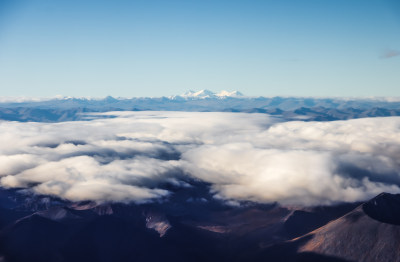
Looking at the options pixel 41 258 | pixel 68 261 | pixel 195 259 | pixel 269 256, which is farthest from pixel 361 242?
pixel 41 258

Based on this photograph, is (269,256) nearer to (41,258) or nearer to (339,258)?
(339,258)

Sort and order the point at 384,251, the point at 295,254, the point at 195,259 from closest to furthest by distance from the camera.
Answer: the point at 384,251, the point at 295,254, the point at 195,259

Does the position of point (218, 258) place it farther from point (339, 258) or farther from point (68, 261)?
point (68, 261)

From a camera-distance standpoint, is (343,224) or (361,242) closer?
(361,242)

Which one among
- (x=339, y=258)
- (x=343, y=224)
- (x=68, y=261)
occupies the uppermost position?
(x=343, y=224)

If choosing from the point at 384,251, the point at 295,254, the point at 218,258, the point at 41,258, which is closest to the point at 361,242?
the point at 384,251

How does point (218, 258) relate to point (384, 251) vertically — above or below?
below

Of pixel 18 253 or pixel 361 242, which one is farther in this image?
pixel 18 253

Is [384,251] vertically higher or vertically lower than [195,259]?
higher

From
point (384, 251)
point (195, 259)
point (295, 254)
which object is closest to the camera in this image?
point (384, 251)
